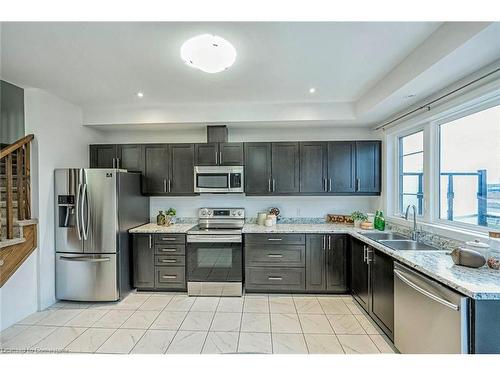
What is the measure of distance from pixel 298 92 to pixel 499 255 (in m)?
2.37

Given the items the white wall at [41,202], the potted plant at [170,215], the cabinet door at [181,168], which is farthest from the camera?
the potted plant at [170,215]

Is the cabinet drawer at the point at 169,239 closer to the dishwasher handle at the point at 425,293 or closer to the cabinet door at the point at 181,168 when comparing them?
the cabinet door at the point at 181,168

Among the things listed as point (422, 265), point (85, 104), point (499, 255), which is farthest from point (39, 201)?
point (499, 255)

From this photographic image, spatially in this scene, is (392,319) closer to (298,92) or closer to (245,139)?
(298,92)

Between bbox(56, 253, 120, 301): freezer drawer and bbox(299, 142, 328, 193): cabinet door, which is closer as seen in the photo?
bbox(56, 253, 120, 301): freezer drawer

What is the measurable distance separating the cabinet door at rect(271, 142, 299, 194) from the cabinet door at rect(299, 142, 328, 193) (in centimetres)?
10

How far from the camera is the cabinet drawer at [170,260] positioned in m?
3.49

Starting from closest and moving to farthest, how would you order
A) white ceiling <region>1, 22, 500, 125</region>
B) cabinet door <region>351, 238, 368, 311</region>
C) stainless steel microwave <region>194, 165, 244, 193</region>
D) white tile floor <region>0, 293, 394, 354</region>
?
white ceiling <region>1, 22, 500, 125</region>, white tile floor <region>0, 293, 394, 354</region>, cabinet door <region>351, 238, 368, 311</region>, stainless steel microwave <region>194, 165, 244, 193</region>

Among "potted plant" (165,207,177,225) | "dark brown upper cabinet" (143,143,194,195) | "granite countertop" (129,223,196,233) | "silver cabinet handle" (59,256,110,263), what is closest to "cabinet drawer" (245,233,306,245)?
"granite countertop" (129,223,196,233)

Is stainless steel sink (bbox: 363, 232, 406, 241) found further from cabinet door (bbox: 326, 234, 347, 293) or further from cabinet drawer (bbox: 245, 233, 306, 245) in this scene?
cabinet drawer (bbox: 245, 233, 306, 245)

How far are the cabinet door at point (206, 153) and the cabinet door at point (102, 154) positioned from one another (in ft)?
4.21

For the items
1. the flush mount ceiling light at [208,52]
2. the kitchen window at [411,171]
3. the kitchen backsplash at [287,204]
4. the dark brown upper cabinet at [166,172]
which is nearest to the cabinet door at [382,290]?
the kitchen window at [411,171]

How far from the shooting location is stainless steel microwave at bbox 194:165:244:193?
3.72 m

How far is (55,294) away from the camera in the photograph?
10.6 feet
